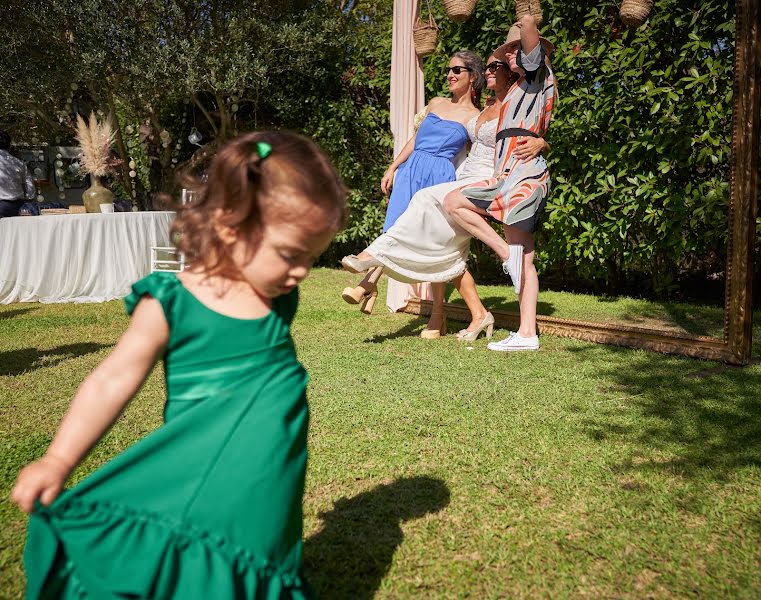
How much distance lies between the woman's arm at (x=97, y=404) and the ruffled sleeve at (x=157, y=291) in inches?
0.4

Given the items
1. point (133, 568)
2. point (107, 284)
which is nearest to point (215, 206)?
point (133, 568)

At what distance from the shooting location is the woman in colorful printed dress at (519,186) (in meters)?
Answer: 4.86

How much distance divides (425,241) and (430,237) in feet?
0.16

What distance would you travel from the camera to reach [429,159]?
571 centimetres

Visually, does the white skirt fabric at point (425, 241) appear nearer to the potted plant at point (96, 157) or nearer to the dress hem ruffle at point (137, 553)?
the dress hem ruffle at point (137, 553)

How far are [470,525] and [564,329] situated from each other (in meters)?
3.41

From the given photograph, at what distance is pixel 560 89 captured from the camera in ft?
22.7

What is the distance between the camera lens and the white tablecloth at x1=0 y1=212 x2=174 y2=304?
7.74 metres

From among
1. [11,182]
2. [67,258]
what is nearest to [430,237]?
[67,258]

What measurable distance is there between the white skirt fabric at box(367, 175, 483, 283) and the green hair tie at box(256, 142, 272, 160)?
150 inches

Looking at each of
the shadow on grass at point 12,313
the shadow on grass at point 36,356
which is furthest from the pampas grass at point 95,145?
the shadow on grass at point 36,356

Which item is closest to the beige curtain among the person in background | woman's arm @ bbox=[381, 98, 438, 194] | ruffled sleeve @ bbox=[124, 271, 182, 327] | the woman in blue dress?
woman's arm @ bbox=[381, 98, 438, 194]

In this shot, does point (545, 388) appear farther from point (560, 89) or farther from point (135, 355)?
point (560, 89)

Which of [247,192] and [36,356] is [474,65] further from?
[247,192]
